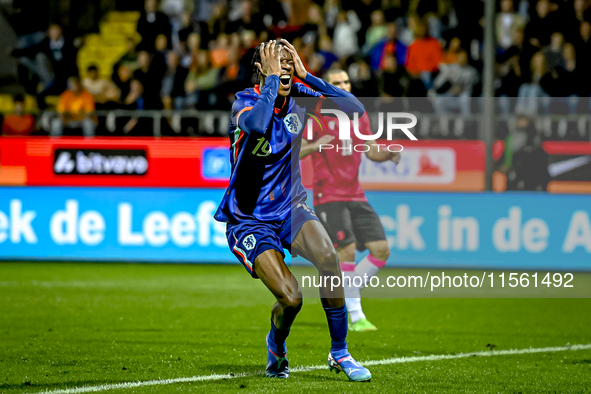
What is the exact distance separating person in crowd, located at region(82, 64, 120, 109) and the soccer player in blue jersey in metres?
10.3

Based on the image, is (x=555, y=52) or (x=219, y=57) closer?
(x=555, y=52)

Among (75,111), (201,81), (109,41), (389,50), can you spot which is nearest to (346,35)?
(389,50)

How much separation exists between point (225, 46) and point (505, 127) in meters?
6.27

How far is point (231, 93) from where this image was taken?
14586 millimetres

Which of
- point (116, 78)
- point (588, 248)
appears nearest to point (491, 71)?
point (588, 248)

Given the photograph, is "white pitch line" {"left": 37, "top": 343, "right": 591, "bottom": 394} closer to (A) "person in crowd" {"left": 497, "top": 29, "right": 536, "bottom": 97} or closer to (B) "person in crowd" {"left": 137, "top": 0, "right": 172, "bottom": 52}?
(A) "person in crowd" {"left": 497, "top": 29, "right": 536, "bottom": 97}

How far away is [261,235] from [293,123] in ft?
2.47

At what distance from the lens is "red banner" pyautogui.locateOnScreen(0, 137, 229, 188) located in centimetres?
1377

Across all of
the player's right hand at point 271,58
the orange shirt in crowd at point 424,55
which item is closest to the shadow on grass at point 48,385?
the player's right hand at point 271,58

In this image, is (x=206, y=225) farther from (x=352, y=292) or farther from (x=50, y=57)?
(x=50, y=57)

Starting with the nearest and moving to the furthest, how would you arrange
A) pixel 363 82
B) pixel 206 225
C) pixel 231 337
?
pixel 231 337 → pixel 206 225 → pixel 363 82

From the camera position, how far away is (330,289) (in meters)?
5.36

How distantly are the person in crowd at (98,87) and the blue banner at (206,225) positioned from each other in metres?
3.32

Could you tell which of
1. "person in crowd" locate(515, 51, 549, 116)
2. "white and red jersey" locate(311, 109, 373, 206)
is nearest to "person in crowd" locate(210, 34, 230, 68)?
"person in crowd" locate(515, 51, 549, 116)
